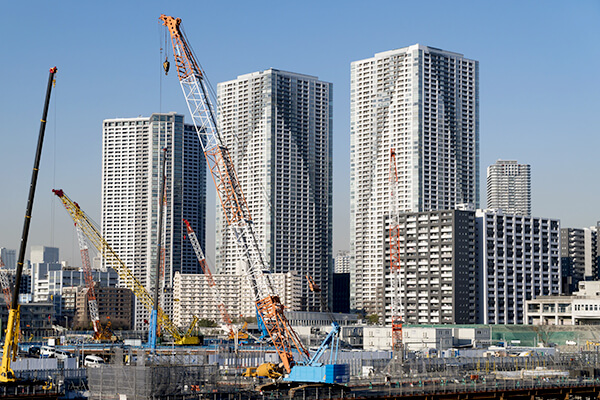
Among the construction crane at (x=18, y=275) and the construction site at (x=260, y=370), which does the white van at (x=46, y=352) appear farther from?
the construction crane at (x=18, y=275)

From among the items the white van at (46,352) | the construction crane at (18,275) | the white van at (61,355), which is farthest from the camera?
the white van at (46,352)

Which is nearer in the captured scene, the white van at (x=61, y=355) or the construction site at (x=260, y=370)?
the construction site at (x=260, y=370)

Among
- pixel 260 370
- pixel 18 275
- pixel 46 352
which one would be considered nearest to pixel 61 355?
pixel 46 352

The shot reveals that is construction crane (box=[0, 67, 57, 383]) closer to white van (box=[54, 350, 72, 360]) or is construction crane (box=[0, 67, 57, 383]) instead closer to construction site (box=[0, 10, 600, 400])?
construction site (box=[0, 10, 600, 400])

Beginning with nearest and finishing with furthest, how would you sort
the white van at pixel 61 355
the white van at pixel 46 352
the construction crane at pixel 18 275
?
the construction crane at pixel 18 275, the white van at pixel 61 355, the white van at pixel 46 352

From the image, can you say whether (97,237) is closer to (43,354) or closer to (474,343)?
(43,354)

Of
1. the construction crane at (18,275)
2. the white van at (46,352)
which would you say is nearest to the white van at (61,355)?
the white van at (46,352)

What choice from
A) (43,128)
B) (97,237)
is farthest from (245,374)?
(97,237)

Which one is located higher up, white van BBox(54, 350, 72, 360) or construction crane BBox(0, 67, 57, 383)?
construction crane BBox(0, 67, 57, 383)

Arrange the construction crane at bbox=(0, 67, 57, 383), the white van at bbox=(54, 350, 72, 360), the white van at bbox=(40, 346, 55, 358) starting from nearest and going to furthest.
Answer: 1. the construction crane at bbox=(0, 67, 57, 383)
2. the white van at bbox=(54, 350, 72, 360)
3. the white van at bbox=(40, 346, 55, 358)

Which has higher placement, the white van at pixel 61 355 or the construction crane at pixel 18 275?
the construction crane at pixel 18 275

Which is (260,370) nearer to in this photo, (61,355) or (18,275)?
(18,275)

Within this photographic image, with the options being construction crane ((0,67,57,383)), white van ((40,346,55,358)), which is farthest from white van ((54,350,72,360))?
construction crane ((0,67,57,383))

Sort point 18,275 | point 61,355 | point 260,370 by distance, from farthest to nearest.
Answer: point 61,355
point 260,370
point 18,275
